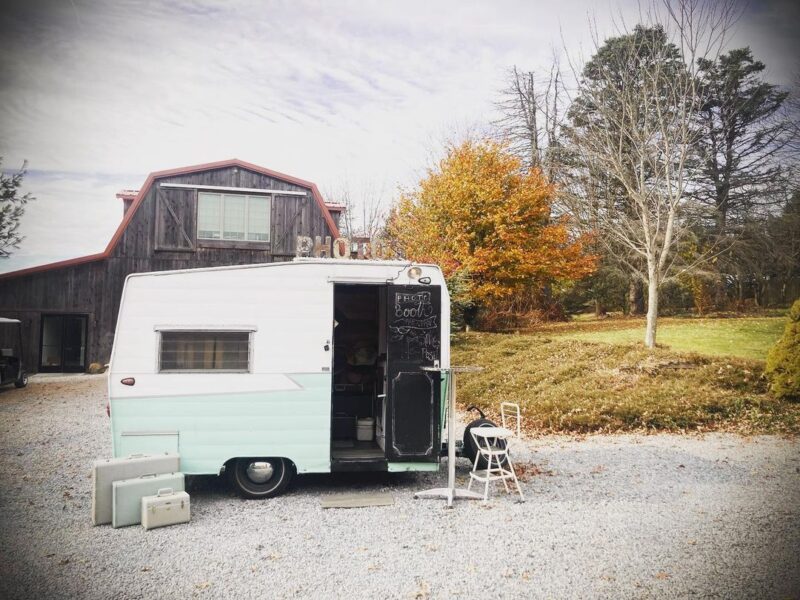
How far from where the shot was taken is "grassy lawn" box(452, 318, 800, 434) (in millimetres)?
10680

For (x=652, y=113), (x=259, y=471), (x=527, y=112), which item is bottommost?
(x=259, y=471)

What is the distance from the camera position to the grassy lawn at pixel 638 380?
420 inches

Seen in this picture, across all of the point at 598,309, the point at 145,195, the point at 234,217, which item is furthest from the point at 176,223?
the point at 598,309

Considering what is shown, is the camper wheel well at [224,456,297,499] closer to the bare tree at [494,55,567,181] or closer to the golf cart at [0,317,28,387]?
the golf cart at [0,317,28,387]

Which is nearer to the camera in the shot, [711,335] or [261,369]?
[261,369]

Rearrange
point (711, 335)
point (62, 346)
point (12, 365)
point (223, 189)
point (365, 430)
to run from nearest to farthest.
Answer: point (365, 430) < point (12, 365) < point (711, 335) < point (223, 189) < point (62, 346)

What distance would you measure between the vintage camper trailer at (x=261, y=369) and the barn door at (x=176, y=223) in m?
10.4

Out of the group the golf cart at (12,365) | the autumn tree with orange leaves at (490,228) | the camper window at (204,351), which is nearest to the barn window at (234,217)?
the autumn tree with orange leaves at (490,228)

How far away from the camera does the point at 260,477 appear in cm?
637

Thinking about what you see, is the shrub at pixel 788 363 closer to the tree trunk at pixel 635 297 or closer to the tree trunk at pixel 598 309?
the tree trunk at pixel 635 297

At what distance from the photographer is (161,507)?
5.45 m

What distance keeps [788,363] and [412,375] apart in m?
8.70

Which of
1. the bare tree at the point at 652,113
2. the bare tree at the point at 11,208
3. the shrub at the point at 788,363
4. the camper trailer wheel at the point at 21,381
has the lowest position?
the camper trailer wheel at the point at 21,381

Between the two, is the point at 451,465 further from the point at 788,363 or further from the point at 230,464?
the point at 788,363
